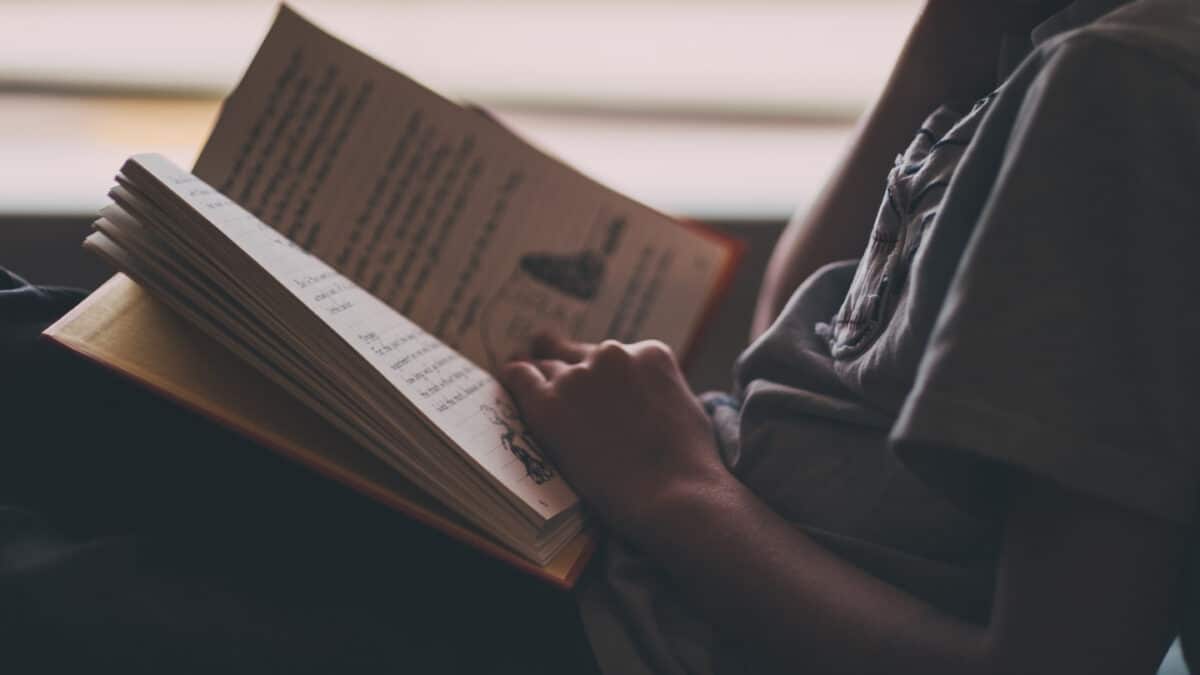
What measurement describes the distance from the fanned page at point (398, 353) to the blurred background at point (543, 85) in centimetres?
54

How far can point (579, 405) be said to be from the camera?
68cm

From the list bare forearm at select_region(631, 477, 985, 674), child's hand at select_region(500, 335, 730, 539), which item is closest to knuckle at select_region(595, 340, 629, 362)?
child's hand at select_region(500, 335, 730, 539)

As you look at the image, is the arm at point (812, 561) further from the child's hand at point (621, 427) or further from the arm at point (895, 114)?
the arm at point (895, 114)

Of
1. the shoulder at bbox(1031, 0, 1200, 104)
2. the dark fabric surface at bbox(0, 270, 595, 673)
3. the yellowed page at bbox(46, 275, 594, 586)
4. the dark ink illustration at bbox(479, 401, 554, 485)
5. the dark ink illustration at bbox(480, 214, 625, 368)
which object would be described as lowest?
the dark fabric surface at bbox(0, 270, 595, 673)

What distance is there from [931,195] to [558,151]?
2.73ft

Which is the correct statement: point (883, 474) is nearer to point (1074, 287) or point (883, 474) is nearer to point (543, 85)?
point (1074, 287)

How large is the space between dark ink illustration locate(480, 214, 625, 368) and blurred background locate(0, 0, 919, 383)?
1.26 feet

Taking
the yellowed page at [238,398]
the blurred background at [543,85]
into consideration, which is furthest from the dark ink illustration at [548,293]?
the blurred background at [543,85]

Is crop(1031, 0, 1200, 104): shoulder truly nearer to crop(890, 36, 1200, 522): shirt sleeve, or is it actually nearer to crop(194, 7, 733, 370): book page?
crop(890, 36, 1200, 522): shirt sleeve

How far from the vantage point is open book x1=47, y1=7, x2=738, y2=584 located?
0.57m

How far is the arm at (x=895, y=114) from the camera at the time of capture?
784 millimetres

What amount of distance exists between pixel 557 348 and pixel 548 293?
0.25 ft

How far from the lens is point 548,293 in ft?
2.89

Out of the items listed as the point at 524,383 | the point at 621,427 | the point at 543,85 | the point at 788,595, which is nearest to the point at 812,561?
the point at 788,595
